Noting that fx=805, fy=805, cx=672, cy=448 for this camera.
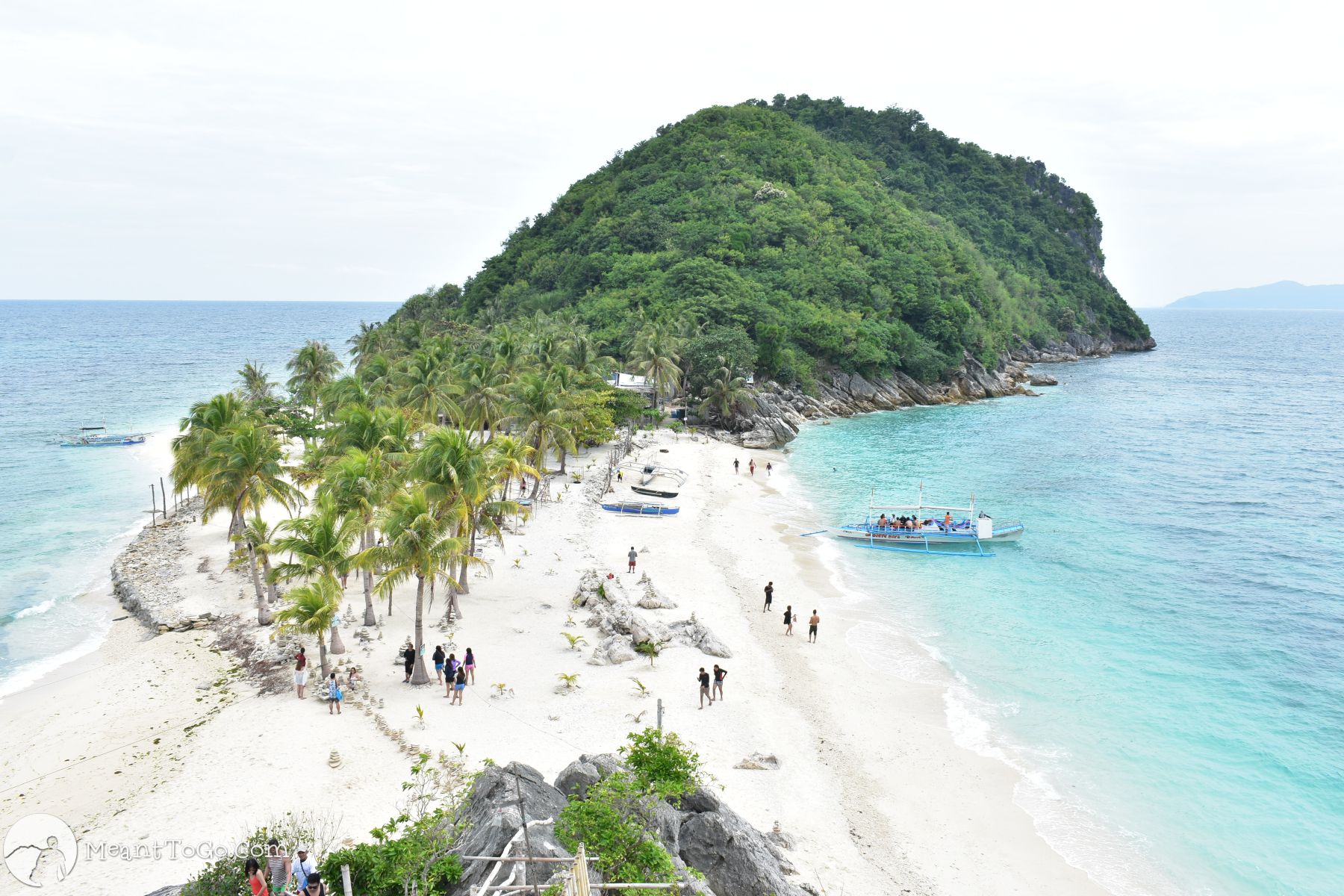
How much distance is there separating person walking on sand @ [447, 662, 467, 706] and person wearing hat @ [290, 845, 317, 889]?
8.79 m

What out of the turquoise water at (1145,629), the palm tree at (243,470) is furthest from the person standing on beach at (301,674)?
the turquoise water at (1145,629)

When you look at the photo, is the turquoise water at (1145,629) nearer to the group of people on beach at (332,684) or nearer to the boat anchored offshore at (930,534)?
the boat anchored offshore at (930,534)

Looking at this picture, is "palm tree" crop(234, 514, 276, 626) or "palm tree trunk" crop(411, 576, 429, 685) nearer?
"palm tree trunk" crop(411, 576, 429, 685)

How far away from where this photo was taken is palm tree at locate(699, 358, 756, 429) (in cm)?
6794

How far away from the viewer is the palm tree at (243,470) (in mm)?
26578

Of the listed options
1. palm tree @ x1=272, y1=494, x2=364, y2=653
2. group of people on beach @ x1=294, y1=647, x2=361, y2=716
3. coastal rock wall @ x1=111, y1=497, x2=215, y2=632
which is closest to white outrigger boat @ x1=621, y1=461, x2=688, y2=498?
coastal rock wall @ x1=111, y1=497, x2=215, y2=632

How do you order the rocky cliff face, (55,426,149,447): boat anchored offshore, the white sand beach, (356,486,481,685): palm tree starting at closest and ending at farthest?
the white sand beach, (356,486,481,685): palm tree, (55,426,149,447): boat anchored offshore, the rocky cliff face

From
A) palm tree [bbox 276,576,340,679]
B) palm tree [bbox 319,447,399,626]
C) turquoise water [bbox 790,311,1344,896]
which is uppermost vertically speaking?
palm tree [bbox 319,447,399,626]

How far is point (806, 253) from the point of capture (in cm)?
9725

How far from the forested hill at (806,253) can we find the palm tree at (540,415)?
35.1 m

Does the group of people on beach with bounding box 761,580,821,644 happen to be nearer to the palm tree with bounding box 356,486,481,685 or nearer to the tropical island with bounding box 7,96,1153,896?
the tropical island with bounding box 7,96,1153,896

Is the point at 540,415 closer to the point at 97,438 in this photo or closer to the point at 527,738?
the point at 527,738

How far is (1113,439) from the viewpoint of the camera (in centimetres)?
6706

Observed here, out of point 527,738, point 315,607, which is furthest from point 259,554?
point 527,738
